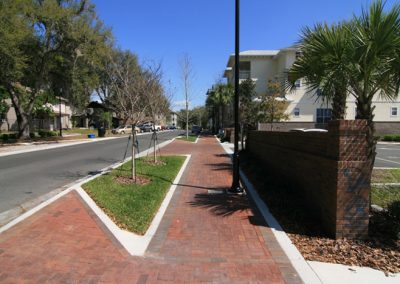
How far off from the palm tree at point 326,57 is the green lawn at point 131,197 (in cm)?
405

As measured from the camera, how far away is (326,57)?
6.59 metres

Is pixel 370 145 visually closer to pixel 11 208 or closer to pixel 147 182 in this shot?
pixel 147 182

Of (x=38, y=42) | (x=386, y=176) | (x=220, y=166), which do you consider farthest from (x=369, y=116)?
(x=38, y=42)

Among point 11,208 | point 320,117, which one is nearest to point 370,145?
point 11,208

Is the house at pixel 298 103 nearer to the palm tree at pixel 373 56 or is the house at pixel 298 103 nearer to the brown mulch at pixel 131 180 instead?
the brown mulch at pixel 131 180

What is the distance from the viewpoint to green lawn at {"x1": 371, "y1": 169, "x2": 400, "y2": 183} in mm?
10312

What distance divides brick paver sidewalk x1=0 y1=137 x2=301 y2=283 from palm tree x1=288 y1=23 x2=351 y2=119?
9.33ft

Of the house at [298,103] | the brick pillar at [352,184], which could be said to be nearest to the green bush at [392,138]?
the house at [298,103]

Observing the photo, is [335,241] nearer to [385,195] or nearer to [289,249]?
[289,249]

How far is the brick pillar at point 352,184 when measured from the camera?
227 inches

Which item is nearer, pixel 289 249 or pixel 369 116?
pixel 289 249

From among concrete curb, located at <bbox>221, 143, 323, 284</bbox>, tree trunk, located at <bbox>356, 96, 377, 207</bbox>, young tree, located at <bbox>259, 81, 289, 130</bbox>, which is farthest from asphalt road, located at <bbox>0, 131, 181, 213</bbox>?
young tree, located at <bbox>259, 81, 289, 130</bbox>

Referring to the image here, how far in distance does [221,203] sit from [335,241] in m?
3.16

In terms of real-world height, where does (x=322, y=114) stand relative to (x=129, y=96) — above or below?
below
